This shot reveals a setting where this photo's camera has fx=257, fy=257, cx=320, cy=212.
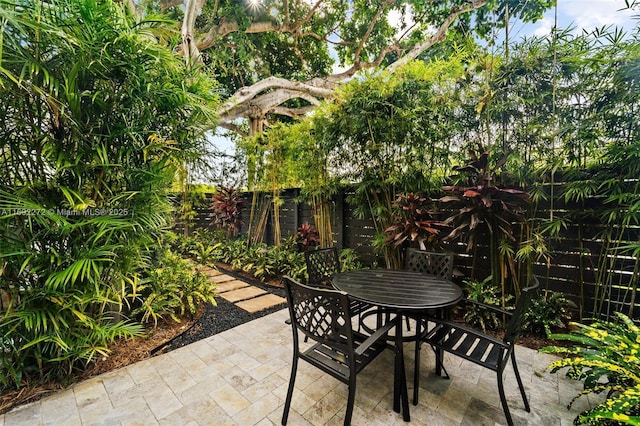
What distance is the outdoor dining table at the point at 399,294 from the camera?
4.90 feet

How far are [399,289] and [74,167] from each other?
220 cm

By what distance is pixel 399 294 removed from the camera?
5.64ft

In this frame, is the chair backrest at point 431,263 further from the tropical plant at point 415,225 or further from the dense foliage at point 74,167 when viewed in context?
the dense foliage at point 74,167

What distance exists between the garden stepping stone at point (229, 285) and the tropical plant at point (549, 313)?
3.43 meters

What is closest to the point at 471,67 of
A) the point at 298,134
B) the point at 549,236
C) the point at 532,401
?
the point at 549,236

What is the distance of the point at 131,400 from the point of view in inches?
62.7

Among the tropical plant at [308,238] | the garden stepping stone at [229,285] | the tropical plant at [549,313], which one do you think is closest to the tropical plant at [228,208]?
the garden stepping stone at [229,285]

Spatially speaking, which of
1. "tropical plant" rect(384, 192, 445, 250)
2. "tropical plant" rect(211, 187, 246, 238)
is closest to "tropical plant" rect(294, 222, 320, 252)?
"tropical plant" rect(384, 192, 445, 250)

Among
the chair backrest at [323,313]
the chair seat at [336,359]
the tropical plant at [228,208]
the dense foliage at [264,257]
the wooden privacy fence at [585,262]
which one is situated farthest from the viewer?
the tropical plant at [228,208]

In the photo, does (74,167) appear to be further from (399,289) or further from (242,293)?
(242,293)

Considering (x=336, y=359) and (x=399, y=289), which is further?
(x=399, y=289)

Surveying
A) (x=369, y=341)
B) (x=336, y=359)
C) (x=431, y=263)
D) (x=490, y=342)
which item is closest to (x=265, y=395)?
(x=336, y=359)

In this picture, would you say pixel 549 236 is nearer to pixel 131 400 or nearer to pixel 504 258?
pixel 504 258

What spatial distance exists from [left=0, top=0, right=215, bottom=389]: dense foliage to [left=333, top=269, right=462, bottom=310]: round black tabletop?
4.82 feet
